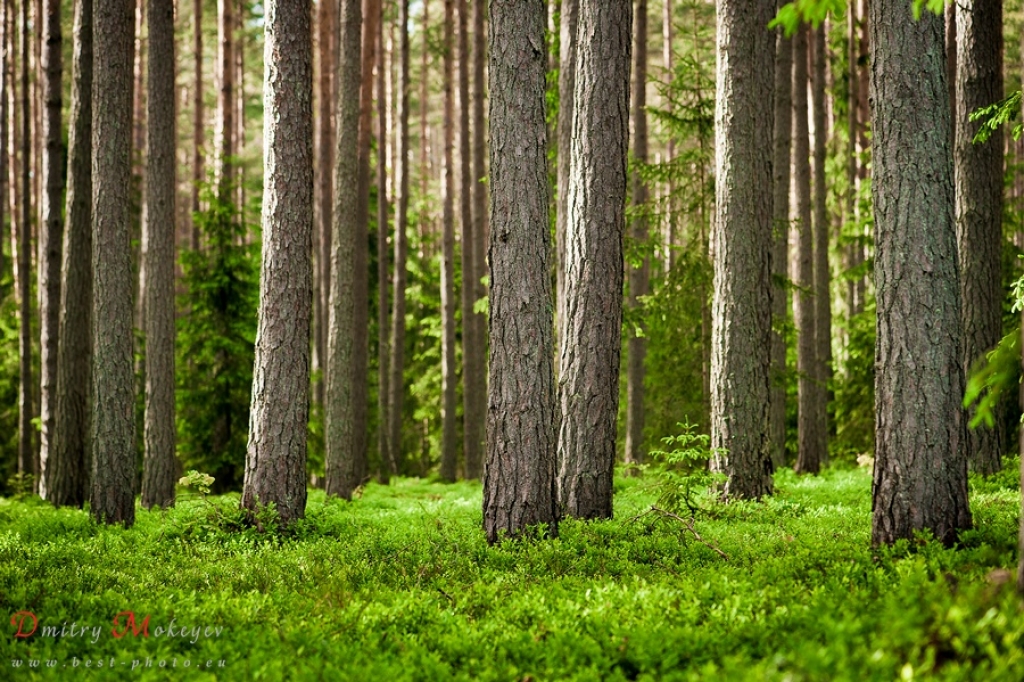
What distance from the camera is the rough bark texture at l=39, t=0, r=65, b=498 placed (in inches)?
503

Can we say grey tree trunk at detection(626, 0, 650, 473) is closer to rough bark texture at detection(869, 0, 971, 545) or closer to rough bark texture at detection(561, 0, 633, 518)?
rough bark texture at detection(561, 0, 633, 518)

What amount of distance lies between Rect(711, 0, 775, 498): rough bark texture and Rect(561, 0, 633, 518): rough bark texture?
1893mm

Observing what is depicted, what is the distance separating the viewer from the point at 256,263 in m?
18.8

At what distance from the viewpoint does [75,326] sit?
12.1 meters

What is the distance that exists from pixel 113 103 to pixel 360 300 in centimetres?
891

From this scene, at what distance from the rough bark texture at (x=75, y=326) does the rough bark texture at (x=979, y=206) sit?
12467mm

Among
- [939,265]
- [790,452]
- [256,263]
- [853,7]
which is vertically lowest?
[790,452]

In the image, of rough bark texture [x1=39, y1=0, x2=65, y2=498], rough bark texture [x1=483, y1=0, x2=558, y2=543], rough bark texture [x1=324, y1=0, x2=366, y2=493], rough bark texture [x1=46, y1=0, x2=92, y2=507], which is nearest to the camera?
rough bark texture [x1=483, y1=0, x2=558, y2=543]

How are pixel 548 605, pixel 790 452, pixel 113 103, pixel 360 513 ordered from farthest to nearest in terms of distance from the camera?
pixel 790 452
pixel 360 513
pixel 113 103
pixel 548 605

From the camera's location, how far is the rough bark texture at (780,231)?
46.8 ft

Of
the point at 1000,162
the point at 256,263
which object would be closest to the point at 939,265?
the point at 1000,162

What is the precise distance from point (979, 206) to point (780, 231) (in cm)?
343

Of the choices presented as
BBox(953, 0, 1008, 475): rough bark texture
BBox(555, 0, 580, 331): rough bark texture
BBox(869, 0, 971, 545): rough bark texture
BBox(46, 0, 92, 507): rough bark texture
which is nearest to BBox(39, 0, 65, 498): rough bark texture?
BBox(46, 0, 92, 507): rough bark texture

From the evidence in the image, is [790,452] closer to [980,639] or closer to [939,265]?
[939,265]
